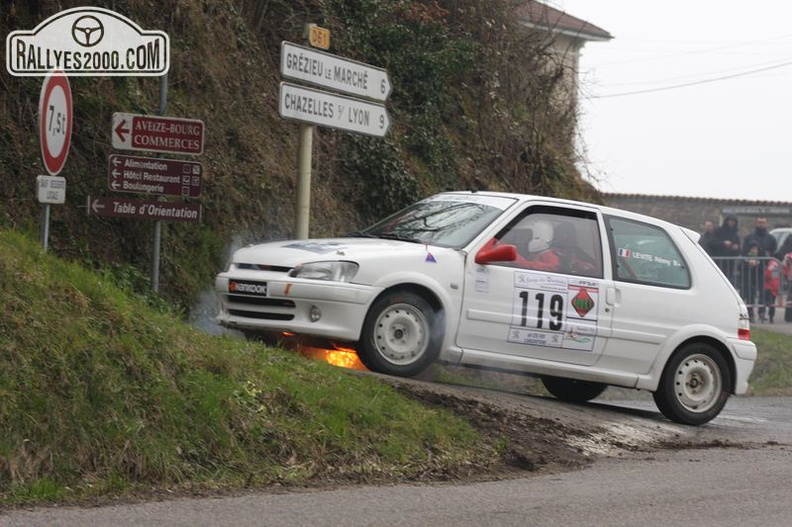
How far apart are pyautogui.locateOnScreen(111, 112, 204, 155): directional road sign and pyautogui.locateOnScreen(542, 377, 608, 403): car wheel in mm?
4092

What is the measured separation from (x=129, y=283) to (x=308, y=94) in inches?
96.8

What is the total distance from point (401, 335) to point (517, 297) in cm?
107

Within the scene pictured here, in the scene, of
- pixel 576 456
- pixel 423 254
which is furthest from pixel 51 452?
pixel 423 254

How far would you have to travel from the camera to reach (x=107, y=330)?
321 inches

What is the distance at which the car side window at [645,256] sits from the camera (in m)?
11.8

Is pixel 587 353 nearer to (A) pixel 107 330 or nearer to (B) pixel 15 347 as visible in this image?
(A) pixel 107 330

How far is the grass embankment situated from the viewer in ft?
23.3

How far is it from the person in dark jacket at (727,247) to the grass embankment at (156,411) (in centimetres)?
1763

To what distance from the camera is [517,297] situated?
11.2m

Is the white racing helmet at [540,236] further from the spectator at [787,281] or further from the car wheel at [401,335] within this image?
the spectator at [787,281]

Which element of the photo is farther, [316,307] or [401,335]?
[401,335]

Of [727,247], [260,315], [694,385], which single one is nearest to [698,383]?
[694,385]

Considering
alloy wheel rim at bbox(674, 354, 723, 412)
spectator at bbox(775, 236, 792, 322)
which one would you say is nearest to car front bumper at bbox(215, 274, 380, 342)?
alloy wheel rim at bbox(674, 354, 723, 412)

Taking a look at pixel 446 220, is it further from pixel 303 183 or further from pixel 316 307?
pixel 303 183
